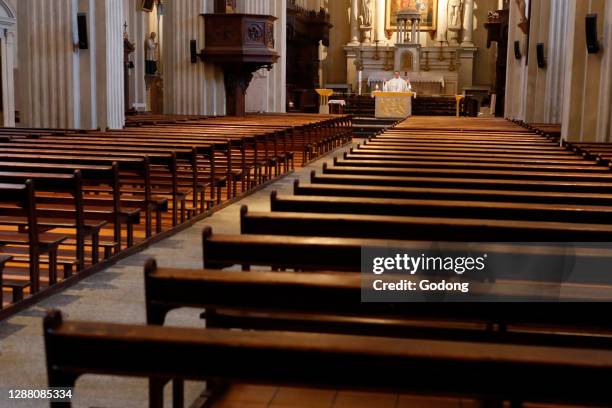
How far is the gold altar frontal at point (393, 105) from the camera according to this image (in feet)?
76.4

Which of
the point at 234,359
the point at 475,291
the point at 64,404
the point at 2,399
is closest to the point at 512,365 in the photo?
the point at 234,359

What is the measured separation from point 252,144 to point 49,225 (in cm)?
517

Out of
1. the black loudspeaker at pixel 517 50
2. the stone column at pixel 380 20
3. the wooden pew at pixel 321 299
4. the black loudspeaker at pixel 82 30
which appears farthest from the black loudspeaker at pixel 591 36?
the stone column at pixel 380 20

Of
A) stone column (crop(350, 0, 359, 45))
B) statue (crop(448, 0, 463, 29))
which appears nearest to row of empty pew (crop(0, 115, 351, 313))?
stone column (crop(350, 0, 359, 45))

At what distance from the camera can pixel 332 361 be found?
181cm

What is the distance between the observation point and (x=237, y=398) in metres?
3.00

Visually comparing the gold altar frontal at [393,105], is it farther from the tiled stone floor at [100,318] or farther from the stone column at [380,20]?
the tiled stone floor at [100,318]

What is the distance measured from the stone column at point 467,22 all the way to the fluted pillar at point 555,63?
1356cm

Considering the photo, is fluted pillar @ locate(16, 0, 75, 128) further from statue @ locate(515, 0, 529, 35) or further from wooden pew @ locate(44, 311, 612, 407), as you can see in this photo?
statue @ locate(515, 0, 529, 35)

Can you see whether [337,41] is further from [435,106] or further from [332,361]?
[332,361]

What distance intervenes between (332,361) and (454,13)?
31.1m

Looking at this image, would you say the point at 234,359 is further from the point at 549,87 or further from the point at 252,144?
the point at 549,87

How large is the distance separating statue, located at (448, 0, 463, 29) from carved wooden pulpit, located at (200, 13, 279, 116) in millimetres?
15880

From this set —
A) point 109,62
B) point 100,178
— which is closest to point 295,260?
point 100,178
